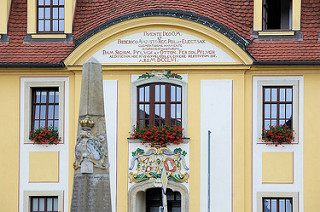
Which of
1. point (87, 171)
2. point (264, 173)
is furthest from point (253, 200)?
point (87, 171)

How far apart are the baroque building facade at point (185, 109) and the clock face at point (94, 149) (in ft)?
31.1

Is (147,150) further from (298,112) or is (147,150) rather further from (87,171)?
(87,171)

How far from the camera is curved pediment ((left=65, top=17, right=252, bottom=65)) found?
94.1 feet

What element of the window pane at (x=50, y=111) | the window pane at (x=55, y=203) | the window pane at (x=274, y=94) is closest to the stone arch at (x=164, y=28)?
the window pane at (x=274, y=94)

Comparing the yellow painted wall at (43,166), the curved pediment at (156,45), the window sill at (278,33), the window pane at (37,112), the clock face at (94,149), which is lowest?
the yellow painted wall at (43,166)

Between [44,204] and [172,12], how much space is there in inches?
291

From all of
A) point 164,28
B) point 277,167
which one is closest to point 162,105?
point 164,28

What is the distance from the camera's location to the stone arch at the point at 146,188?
28750 mm

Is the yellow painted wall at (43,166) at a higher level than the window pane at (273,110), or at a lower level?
lower

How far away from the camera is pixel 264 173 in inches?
1131

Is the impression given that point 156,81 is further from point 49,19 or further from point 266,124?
point 49,19

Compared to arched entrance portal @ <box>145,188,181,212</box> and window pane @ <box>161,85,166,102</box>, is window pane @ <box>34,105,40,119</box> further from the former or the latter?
arched entrance portal @ <box>145,188,181,212</box>

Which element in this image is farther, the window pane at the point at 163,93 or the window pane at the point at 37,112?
the window pane at the point at 37,112

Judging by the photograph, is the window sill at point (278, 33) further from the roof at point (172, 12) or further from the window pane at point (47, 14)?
the window pane at point (47, 14)
